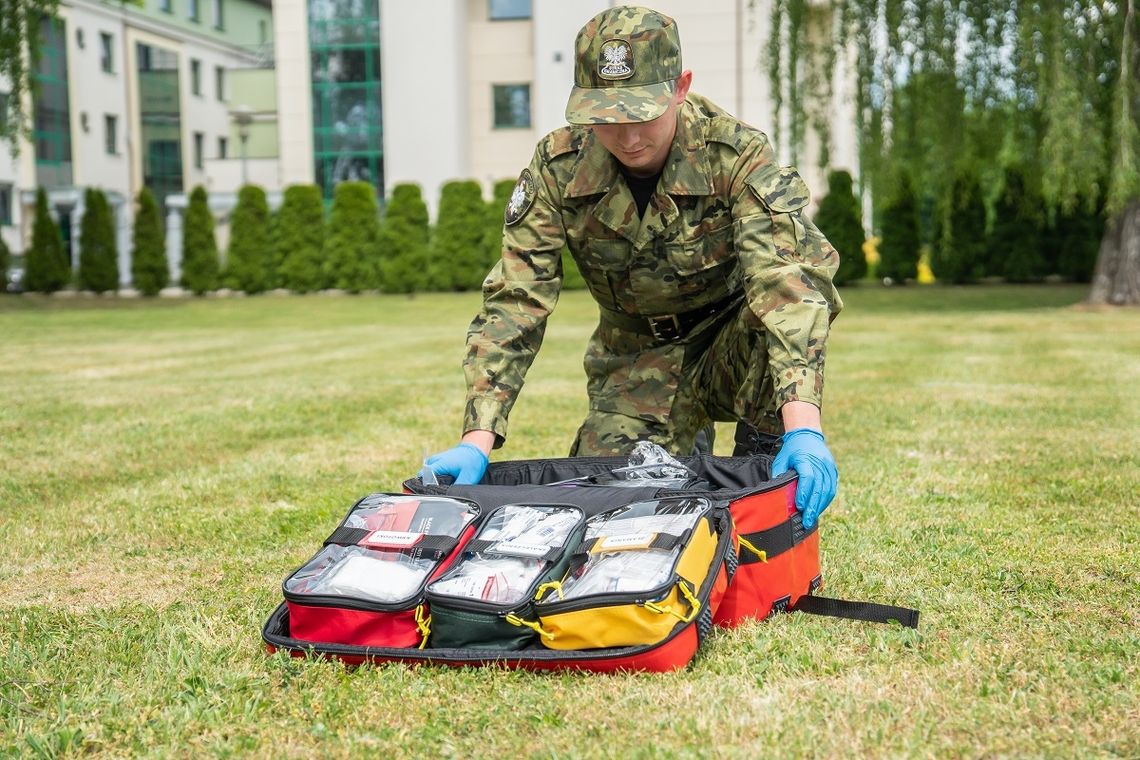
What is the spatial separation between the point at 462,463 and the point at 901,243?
20892 mm

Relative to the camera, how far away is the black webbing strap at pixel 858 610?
115 inches

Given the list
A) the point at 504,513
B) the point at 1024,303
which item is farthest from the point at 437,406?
the point at 1024,303

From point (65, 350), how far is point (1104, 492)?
1158 centimetres

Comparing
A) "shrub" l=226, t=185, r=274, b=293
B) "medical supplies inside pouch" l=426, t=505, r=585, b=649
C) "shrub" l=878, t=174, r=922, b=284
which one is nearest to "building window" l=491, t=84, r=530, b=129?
"shrub" l=226, t=185, r=274, b=293

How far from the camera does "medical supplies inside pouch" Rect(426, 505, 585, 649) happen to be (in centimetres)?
261

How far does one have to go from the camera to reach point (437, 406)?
789 centimetres

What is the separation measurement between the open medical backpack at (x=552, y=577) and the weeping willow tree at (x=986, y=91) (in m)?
12.1

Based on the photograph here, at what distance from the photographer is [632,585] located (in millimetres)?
2553

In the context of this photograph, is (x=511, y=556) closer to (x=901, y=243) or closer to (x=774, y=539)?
(x=774, y=539)

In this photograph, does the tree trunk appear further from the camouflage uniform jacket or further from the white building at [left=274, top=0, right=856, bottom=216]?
the camouflage uniform jacket

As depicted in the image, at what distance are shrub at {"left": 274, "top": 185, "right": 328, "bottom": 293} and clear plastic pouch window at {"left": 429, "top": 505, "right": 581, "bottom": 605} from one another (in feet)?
77.2

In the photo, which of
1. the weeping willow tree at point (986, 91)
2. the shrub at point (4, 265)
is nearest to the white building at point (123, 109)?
the shrub at point (4, 265)

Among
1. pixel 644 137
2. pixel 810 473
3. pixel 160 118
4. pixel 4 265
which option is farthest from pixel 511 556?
pixel 160 118

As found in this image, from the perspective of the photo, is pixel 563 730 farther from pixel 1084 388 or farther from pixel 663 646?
pixel 1084 388
